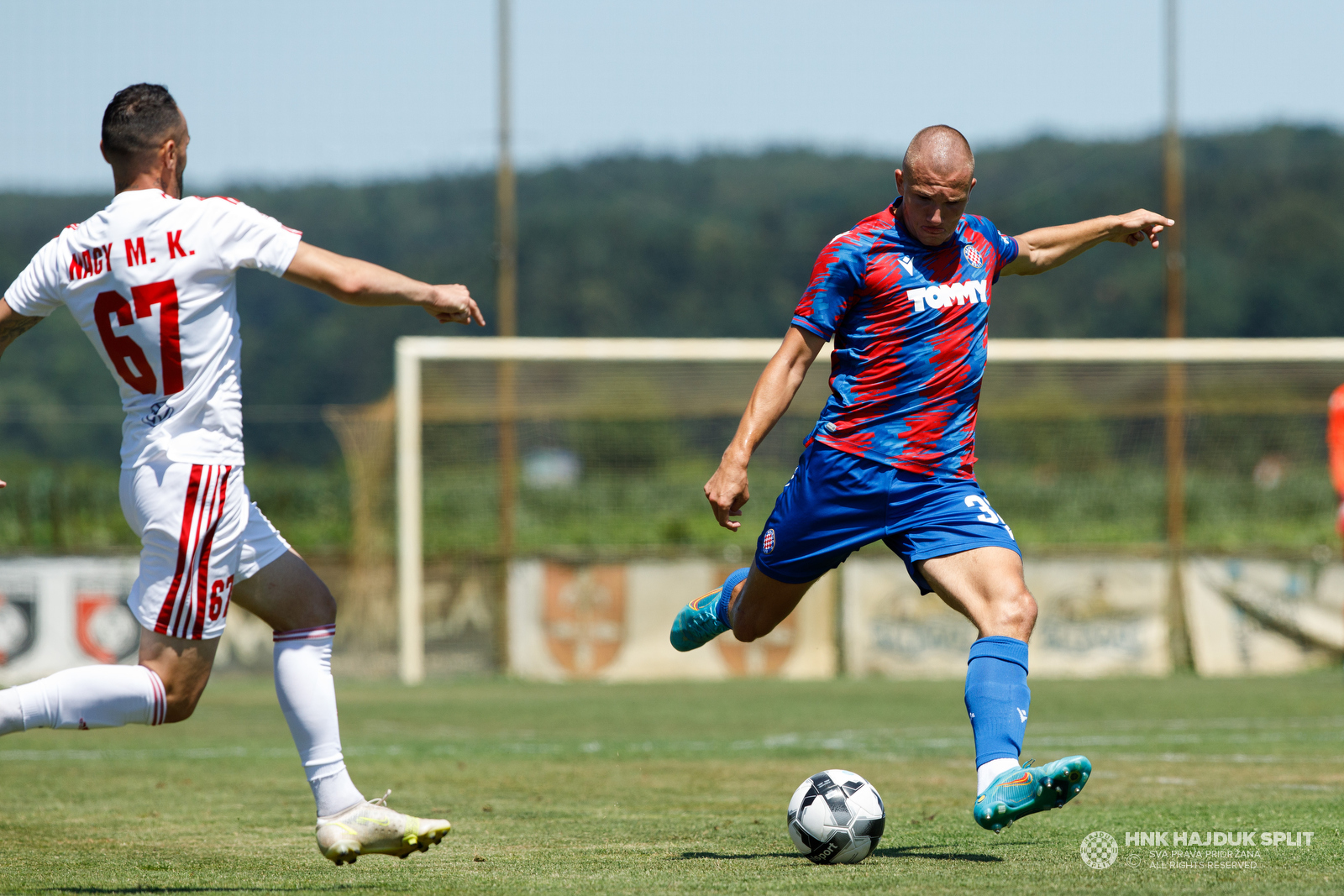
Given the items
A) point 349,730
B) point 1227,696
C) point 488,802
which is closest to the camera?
point 488,802

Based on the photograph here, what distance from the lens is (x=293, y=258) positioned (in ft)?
14.2

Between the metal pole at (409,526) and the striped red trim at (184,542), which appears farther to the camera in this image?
the metal pole at (409,526)

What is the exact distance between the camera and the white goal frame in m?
14.5

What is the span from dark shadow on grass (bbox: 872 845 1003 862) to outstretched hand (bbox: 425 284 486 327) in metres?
2.18

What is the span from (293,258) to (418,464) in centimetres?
1061

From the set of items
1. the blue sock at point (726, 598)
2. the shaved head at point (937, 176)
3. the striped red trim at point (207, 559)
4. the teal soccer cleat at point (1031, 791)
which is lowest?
the teal soccer cleat at point (1031, 791)

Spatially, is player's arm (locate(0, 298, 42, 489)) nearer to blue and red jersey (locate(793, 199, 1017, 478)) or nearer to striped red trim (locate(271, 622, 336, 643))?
striped red trim (locate(271, 622, 336, 643))

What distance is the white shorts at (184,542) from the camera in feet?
14.1

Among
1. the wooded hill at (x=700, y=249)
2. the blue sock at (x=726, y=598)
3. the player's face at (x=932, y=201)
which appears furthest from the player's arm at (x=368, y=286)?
the wooded hill at (x=700, y=249)

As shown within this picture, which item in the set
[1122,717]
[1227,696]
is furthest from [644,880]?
[1227,696]

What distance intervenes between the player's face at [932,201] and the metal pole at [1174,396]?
1073 centimetres

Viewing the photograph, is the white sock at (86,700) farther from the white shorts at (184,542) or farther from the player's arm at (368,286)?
the player's arm at (368,286)

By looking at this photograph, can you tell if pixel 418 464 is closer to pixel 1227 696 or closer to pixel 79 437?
pixel 79 437

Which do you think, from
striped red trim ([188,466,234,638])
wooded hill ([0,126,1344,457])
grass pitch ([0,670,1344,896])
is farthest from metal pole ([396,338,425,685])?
striped red trim ([188,466,234,638])
